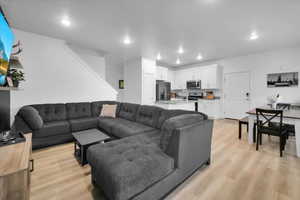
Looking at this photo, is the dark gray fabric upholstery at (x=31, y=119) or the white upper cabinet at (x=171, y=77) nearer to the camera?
the dark gray fabric upholstery at (x=31, y=119)

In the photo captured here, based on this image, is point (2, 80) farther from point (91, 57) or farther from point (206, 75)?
point (206, 75)

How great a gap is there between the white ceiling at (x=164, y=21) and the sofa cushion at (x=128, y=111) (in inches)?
72.8

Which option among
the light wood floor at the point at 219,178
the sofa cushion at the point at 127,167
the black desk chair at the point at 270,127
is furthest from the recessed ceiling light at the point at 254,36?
the sofa cushion at the point at 127,167

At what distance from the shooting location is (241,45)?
4.18 m

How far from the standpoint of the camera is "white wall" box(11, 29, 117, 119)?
3.25 meters

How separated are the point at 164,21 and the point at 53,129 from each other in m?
3.22

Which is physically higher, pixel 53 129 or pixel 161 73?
pixel 161 73

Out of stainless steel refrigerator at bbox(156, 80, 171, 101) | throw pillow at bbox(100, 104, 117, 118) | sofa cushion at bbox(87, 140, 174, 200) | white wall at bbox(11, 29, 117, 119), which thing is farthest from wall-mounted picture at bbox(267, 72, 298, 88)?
white wall at bbox(11, 29, 117, 119)

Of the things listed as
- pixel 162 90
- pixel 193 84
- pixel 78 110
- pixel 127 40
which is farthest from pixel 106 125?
pixel 193 84

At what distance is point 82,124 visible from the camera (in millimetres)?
3203

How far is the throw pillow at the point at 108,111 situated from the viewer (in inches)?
146

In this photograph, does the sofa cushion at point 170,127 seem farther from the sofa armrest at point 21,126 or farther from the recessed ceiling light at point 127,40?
the recessed ceiling light at point 127,40

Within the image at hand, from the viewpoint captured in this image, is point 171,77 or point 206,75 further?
point 171,77

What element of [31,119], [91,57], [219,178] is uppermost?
[91,57]
